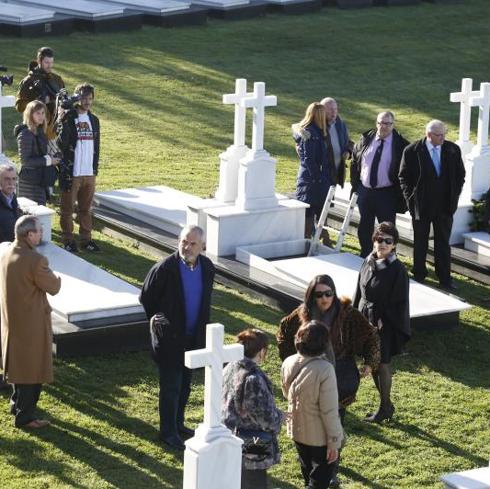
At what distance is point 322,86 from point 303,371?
14.9 m

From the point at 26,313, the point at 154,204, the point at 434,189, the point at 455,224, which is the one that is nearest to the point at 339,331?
the point at 26,313

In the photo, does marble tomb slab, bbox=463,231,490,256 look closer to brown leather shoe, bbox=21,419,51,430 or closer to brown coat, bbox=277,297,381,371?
brown coat, bbox=277,297,381,371

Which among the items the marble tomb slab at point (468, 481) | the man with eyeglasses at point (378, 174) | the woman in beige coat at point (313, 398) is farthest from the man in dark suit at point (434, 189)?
the marble tomb slab at point (468, 481)

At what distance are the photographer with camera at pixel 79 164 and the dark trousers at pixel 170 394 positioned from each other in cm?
465

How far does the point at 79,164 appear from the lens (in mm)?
15406

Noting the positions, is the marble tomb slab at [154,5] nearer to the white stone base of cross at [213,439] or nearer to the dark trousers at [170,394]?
the dark trousers at [170,394]

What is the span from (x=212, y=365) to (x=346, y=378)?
1798 mm

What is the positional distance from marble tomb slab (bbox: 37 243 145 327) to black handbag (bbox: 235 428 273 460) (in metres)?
3.57

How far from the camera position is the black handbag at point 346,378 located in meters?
10.5

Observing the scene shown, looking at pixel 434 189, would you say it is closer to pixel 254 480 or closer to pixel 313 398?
pixel 313 398

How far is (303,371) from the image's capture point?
31.4 ft

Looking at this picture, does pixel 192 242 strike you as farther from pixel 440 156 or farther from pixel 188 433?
pixel 440 156

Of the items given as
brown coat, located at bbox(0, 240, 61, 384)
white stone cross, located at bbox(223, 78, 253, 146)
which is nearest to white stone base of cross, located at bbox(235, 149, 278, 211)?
white stone cross, located at bbox(223, 78, 253, 146)

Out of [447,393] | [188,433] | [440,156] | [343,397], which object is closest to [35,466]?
[188,433]
